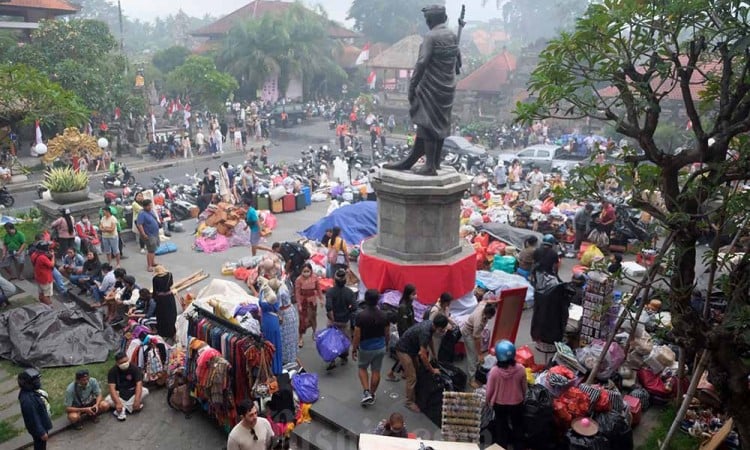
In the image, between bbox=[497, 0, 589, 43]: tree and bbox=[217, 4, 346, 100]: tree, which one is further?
bbox=[497, 0, 589, 43]: tree

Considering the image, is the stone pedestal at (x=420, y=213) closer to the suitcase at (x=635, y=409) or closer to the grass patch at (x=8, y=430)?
the suitcase at (x=635, y=409)

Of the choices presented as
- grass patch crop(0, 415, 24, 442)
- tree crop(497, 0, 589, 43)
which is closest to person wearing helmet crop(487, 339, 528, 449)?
grass patch crop(0, 415, 24, 442)

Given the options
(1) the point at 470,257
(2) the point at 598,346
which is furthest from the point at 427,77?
(2) the point at 598,346

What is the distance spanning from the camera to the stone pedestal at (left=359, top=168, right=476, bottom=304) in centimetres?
905

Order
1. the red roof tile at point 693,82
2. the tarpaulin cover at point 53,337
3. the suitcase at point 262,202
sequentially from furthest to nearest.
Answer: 1. the suitcase at point 262,202
2. the tarpaulin cover at point 53,337
3. the red roof tile at point 693,82

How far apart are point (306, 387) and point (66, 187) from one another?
8683 mm

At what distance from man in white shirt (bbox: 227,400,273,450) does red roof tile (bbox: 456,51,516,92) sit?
33481 mm

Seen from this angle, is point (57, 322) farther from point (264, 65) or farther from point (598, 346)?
point (264, 65)

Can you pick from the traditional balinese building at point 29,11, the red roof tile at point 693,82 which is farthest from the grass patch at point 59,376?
the traditional balinese building at point 29,11

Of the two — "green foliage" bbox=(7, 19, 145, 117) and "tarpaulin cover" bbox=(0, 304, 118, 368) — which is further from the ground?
"green foliage" bbox=(7, 19, 145, 117)

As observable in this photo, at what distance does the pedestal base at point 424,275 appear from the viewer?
9.13m

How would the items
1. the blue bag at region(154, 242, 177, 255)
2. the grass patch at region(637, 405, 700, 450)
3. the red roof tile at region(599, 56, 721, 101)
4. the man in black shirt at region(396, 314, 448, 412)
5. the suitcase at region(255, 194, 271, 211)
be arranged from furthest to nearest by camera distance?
the suitcase at region(255, 194, 271, 211) < the blue bag at region(154, 242, 177, 255) < the man in black shirt at region(396, 314, 448, 412) < the grass patch at region(637, 405, 700, 450) < the red roof tile at region(599, 56, 721, 101)

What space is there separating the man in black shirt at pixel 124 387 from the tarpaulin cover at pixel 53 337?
1.56m

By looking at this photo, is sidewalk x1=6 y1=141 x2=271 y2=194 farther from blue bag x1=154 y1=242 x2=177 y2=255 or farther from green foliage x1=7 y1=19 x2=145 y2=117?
blue bag x1=154 y1=242 x2=177 y2=255
